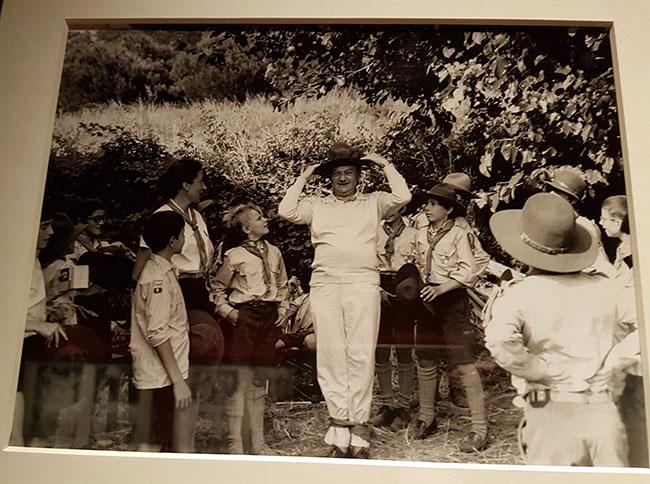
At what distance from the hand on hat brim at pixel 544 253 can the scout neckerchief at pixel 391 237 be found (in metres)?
0.25

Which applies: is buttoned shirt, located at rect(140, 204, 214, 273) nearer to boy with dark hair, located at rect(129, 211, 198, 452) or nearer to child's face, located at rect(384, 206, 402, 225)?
boy with dark hair, located at rect(129, 211, 198, 452)

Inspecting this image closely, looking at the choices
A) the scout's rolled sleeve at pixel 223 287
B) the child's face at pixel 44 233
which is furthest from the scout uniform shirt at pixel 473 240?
the child's face at pixel 44 233

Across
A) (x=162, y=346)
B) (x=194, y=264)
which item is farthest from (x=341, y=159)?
(x=162, y=346)

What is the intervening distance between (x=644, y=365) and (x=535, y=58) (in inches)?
35.5

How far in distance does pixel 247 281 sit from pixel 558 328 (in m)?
0.85

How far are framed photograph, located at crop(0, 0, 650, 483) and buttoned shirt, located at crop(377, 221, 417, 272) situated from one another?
0.22 feet

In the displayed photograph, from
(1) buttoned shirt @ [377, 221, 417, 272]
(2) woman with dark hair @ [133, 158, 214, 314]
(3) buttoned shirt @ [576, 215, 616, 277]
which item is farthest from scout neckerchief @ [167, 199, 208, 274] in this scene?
(3) buttoned shirt @ [576, 215, 616, 277]

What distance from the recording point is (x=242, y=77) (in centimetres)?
155

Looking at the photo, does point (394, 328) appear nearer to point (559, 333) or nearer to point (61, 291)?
point (559, 333)

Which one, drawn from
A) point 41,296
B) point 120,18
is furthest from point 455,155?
point 41,296

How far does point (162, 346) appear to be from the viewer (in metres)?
1.42

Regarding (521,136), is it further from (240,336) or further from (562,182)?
(240,336)

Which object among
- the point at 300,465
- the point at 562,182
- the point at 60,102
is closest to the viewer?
the point at 300,465

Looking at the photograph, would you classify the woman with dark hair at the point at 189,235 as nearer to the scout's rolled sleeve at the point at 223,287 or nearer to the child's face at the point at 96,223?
the scout's rolled sleeve at the point at 223,287
